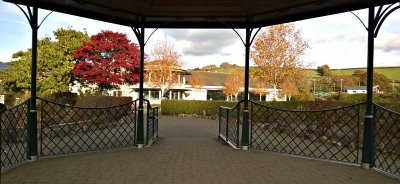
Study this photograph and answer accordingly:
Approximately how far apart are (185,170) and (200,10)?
3.99 m

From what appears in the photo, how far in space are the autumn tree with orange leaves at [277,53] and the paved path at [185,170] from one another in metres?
20.7

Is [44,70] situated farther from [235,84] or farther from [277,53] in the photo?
[235,84]

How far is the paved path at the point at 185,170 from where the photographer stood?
5.38 m

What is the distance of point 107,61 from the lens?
25.4 meters

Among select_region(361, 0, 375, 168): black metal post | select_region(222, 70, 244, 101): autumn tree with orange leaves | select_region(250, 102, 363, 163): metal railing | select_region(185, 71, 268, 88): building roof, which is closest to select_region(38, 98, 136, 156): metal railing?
select_region(250, 102, 363, 163): metal railing

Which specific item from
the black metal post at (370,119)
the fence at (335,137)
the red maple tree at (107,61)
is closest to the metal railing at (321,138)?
the fence at (335,137)

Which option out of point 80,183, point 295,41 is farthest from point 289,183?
point 295,41

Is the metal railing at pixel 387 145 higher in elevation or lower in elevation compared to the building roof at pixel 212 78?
lower

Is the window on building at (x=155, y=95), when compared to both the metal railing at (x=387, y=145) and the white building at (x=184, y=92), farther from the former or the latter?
the metal railing at (x=387, y=145)

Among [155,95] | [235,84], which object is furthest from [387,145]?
[155,95]

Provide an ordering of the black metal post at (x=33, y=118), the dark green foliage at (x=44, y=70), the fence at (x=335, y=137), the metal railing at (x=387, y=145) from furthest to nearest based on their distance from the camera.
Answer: the dark green foliage at (x=44, y=70) < the fence at (x=335, y=137) < the black metal post at (x=33, y=118) < the metal railing at (x=387, y=145)

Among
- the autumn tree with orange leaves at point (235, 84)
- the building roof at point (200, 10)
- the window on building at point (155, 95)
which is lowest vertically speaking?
the window on building at point (155, 95)

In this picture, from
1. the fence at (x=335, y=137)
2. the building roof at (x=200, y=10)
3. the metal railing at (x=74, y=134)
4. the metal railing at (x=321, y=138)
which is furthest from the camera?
the metal railing at (x=321, y=138)

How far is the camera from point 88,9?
25.9 ft
